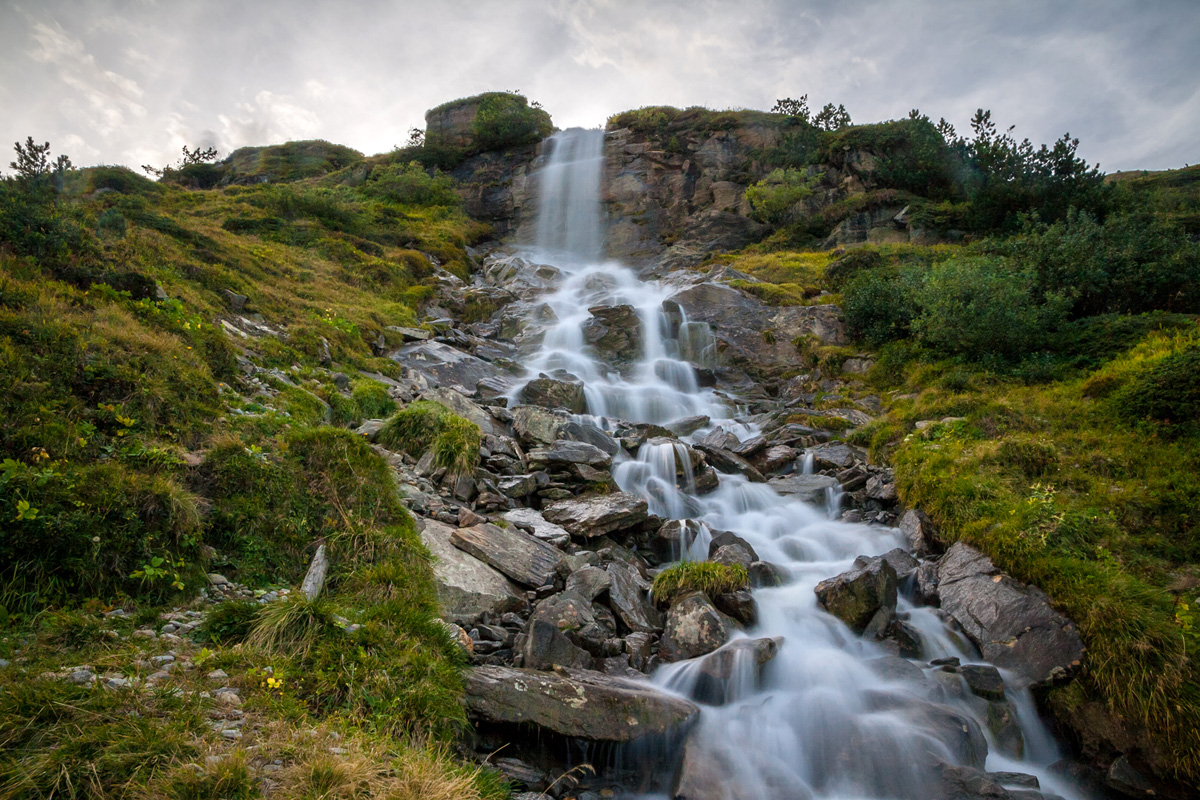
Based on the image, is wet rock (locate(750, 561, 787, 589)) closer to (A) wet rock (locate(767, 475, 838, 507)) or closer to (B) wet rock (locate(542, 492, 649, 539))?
(B) wet rock (locate(542, 492, 649, 539))

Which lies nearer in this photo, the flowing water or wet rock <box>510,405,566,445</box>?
the flowing water

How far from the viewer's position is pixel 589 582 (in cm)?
749

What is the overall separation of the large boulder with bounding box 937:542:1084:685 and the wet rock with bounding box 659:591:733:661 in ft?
10.7

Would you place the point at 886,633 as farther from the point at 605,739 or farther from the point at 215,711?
the point at 215,711

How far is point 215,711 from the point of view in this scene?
3.57 m

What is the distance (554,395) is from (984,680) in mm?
11284

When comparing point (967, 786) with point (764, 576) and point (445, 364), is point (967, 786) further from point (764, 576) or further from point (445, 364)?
point (445, 364)

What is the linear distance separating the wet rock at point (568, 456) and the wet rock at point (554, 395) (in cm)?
390

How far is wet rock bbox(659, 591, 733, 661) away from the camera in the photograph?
6.93 meters

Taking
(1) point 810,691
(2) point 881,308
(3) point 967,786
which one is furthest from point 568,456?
(2) point 881,308

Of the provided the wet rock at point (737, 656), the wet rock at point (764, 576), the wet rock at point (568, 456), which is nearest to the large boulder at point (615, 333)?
the wet rock at point (568, 456)

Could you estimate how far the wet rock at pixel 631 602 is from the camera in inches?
284

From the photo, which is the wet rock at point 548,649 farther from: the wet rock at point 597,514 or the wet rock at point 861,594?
the wet rock at point 861,594

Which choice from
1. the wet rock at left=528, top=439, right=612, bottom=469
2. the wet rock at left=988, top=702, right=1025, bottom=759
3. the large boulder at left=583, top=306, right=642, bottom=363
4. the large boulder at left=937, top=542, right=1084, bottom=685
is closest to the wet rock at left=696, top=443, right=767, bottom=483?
the wet rock at left=528, top=439, right=612, bottom=469
